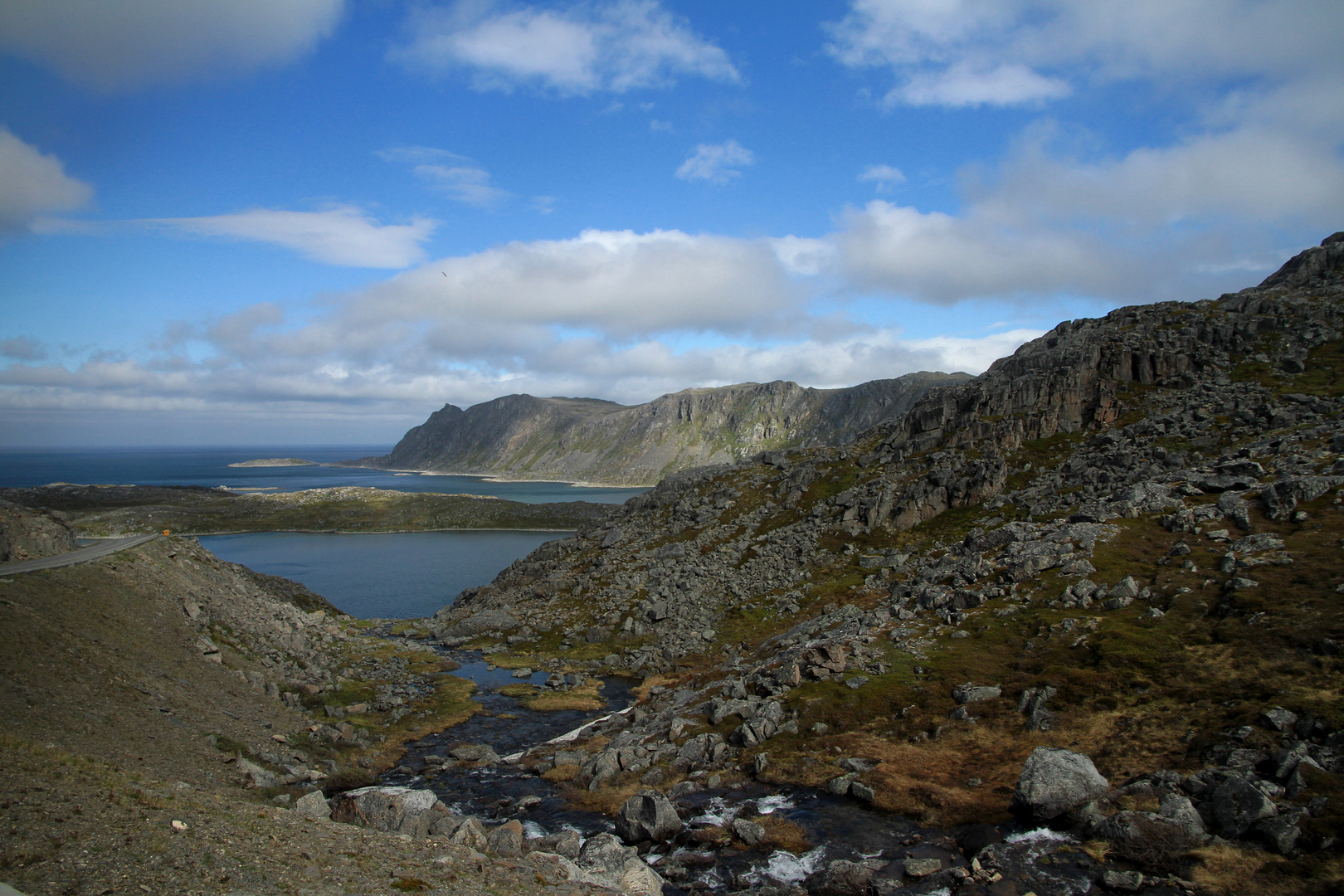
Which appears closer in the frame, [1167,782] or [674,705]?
[1167,782]

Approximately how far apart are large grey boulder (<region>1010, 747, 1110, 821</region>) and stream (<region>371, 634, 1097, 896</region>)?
1.11m

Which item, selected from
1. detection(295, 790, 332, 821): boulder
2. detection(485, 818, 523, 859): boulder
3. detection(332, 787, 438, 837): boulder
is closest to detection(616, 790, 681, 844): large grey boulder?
detection(485, 818, 523, 859): boulder

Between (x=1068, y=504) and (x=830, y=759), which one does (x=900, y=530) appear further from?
(x=830, y=759)

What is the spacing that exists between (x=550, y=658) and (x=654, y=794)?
50868mm

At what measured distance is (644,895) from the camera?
85.7ft

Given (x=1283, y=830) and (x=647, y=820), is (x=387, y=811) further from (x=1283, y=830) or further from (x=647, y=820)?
(x=1283, y=830)

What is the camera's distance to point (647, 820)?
34000 millimetres

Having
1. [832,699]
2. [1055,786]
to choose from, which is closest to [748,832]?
[1055,786]

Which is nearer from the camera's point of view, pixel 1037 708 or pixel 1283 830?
pixel 1283 830

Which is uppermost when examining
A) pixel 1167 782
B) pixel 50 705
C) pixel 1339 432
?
pixel 1339 432

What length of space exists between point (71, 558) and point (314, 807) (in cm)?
4721

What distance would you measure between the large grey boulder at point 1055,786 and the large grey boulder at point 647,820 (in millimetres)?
17148

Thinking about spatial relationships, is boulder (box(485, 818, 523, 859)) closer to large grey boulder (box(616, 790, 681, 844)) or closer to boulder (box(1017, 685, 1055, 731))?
large grey boulder (box(616, 790, 681, 844))

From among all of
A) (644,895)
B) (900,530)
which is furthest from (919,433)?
(644,895)
